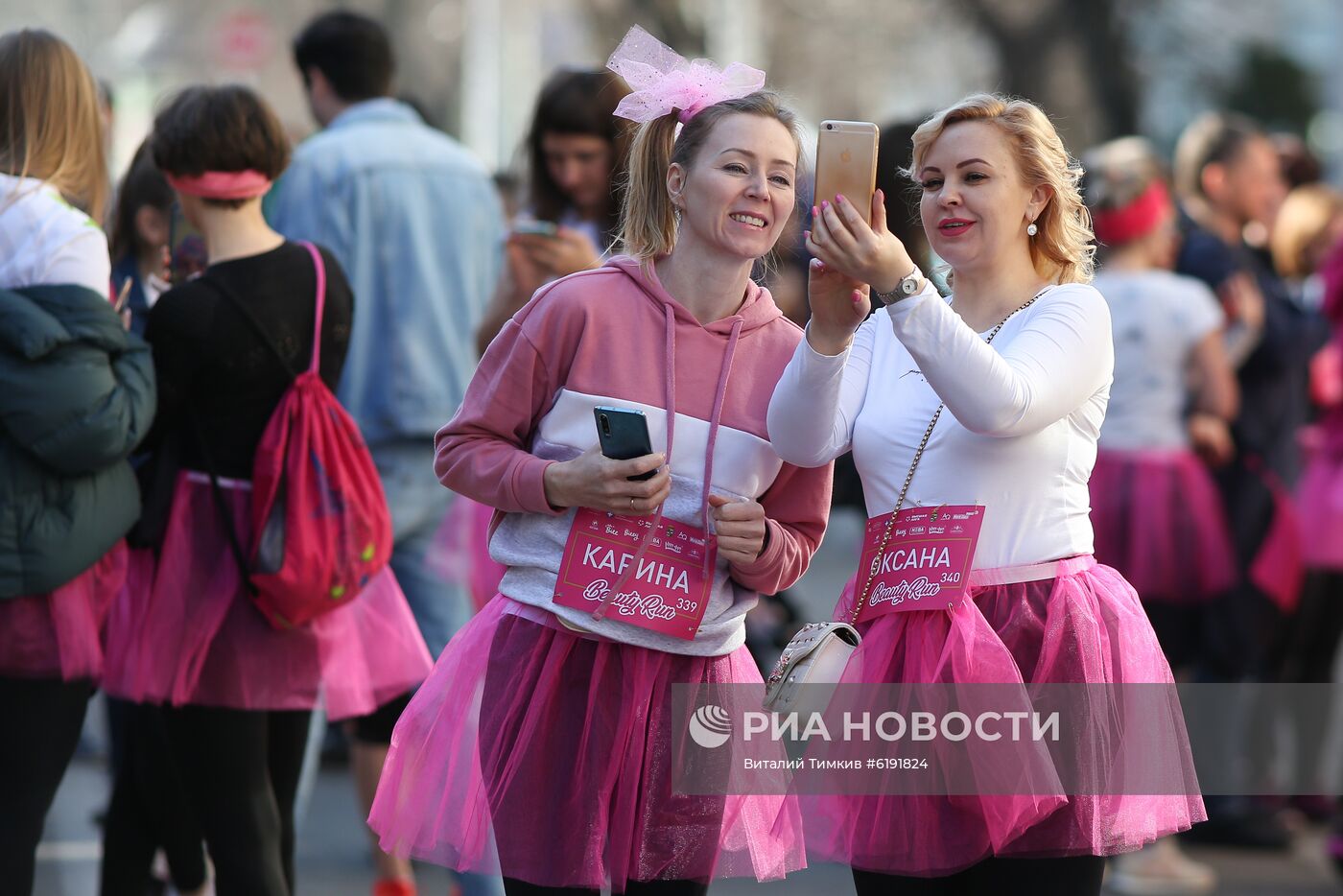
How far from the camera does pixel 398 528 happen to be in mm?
4758

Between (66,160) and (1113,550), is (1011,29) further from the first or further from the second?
(66,160)

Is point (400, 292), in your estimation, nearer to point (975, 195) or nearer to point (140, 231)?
point (140, 231)

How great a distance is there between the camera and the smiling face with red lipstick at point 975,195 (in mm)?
2803

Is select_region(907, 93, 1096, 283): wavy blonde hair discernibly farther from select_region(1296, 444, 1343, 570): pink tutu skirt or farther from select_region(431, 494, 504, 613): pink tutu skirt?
select_region(1296, 444, 1343, 570): pink tutu skirt

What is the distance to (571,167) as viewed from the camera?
4.61 metres

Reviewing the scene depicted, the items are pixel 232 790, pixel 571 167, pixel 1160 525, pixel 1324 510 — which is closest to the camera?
pixel 232 790

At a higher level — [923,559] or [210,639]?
[923,559]

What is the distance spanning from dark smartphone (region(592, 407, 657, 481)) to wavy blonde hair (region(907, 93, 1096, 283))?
66 cm

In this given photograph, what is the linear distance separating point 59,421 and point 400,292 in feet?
5.58

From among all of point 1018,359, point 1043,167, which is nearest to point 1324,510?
point 1043,167

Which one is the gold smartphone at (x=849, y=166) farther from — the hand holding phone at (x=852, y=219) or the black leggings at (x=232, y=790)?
the black leggings at (x=232, y=790)

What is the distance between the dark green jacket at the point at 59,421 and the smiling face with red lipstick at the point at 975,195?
1.66 m

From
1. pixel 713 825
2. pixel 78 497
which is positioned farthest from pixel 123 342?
pixel 713 825

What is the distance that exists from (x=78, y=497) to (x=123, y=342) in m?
0.33
